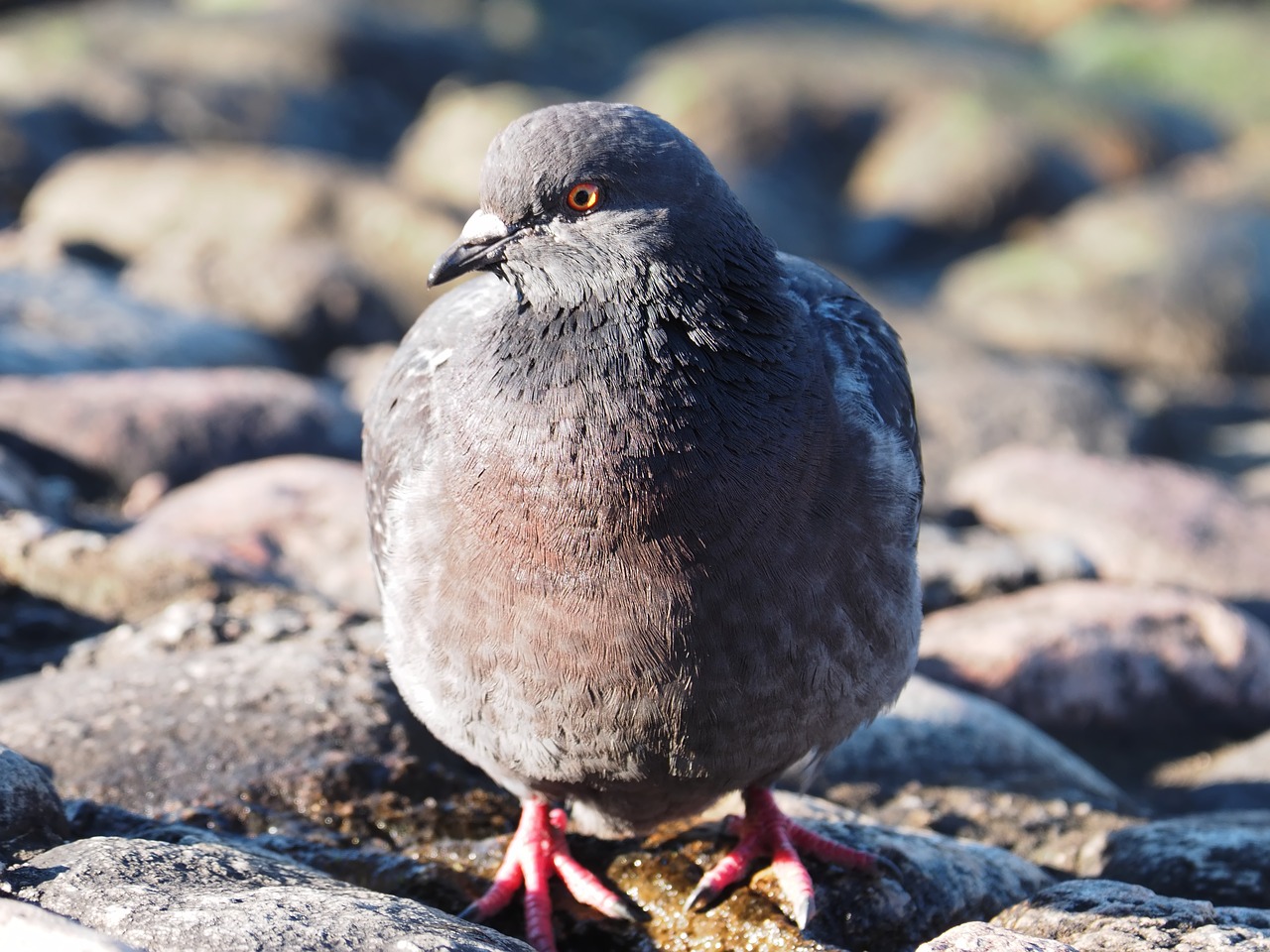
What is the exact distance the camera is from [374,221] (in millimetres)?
14430

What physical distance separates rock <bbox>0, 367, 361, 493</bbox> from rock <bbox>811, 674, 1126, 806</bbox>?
17.6ft

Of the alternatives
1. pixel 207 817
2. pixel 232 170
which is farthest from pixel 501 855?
pixel 232 170

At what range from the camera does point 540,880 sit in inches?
202

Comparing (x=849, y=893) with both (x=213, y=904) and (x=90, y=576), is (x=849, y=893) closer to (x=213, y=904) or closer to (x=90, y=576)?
(x=213, y=904)

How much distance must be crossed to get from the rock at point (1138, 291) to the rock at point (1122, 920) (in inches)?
450

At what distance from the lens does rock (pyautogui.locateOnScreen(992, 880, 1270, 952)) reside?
4324 mm

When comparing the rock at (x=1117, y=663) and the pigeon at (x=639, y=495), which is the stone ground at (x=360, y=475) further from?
the pigeon at (x=639, y=495)

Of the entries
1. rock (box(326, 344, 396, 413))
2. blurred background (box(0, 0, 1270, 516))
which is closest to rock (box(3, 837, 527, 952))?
blurred background (box(0, 0, 1270, 516))

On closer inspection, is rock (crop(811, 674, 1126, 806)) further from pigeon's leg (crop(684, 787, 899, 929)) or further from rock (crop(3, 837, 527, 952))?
rock (crop(3, 837, 527, 952))

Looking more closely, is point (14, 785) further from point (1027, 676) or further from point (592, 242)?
point (1027, 676)

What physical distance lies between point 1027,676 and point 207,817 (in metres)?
4.77

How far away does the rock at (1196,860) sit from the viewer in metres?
5.45

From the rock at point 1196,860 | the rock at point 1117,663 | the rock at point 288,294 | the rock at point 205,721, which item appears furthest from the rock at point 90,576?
the rock at point 288,294

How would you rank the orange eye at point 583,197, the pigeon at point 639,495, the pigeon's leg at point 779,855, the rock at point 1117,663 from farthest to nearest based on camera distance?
the rock at point 1117,663 → the pigeon's leg at point 779,855 → the orange eye at point 583,197 → the pigeon at point 639,495
